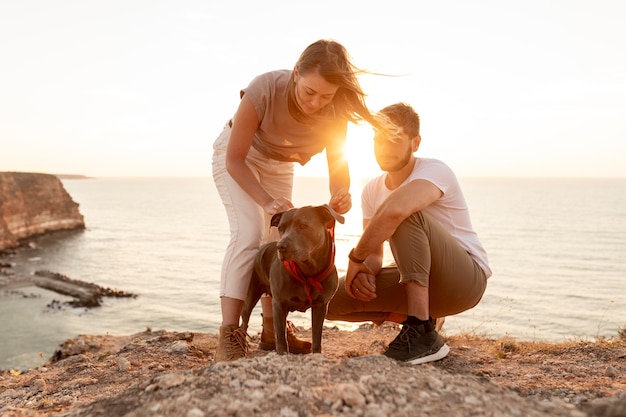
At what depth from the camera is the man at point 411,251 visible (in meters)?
4.78

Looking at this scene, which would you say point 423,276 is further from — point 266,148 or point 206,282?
point 206,282

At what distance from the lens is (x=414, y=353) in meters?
4.77

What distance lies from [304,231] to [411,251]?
106 centimetres

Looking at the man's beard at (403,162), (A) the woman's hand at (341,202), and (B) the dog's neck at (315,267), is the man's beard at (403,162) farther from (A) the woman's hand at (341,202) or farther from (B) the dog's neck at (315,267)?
(B) the dog's neck at (315,267)

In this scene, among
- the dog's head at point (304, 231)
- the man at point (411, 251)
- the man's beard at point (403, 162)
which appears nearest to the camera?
the dog's head at point (304, 231)

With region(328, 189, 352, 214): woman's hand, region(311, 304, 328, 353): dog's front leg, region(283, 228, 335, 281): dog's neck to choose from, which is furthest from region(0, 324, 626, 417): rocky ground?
region(328, 189, 352, 214): woman's hand

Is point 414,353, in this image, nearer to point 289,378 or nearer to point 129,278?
point 289,378

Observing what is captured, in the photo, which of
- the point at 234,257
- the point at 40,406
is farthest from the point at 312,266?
the point at 40,406

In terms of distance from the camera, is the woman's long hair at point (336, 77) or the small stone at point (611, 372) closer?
the woman's long hair at point (336, 77)

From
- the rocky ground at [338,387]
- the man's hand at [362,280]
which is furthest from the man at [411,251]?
the rocky ground at [338,387]

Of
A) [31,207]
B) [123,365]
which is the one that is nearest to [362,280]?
[123,365]

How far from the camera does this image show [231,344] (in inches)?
201

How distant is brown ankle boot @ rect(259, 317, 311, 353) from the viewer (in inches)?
232

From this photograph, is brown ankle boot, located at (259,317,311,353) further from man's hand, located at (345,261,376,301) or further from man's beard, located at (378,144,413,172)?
man's beard, located at (378,144,413,172)
